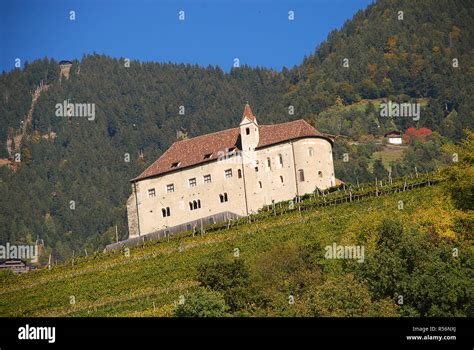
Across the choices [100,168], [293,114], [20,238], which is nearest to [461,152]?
[20,238]

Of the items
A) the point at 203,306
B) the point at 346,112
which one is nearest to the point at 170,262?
the point at 203,306

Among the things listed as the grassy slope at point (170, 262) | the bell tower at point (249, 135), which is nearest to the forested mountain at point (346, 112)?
the bell tower at point (249, 135)

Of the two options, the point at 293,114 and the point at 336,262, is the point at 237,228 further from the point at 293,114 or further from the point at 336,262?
the point at 293,114

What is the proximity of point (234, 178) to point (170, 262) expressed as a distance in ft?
50.6

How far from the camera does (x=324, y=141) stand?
7056 cm

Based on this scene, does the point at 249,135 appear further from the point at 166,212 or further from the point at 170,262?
the point at 170,262

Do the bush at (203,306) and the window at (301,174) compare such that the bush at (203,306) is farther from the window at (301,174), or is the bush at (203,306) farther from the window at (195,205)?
the window at (195,205)

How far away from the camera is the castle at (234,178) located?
223ft

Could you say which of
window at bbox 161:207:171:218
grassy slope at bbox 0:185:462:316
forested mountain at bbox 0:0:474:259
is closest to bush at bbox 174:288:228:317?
grassy slope at bbox 0:185:462:316

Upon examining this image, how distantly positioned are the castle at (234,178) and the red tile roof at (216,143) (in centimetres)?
6

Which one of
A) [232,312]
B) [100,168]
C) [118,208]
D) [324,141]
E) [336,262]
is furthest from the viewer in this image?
[100,168]

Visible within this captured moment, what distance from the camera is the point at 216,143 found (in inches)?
2911

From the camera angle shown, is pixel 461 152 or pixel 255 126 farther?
pixel 255 126
